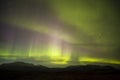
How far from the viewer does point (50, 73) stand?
355 cm

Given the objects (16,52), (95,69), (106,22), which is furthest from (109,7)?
(16,52)

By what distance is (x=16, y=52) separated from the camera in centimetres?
436

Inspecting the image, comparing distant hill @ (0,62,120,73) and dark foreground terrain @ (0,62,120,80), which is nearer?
dark foreground terrain @ (0,62,120,80)

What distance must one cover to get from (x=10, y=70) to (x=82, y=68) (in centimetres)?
121

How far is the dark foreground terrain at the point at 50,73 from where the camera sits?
3.31 meters

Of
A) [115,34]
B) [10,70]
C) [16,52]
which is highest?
[115,34]

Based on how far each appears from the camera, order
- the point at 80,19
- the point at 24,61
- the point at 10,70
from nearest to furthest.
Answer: the point at 10,70, the point at 24,61, the point at 80,19

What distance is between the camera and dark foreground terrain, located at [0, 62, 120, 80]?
331 centimetres

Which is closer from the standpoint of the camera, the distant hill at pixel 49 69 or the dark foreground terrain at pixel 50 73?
the dark foreground terrain at pixel 50 73

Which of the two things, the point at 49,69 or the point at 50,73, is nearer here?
the point at 50,73

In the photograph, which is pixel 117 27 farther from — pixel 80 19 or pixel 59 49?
pixel 59 49

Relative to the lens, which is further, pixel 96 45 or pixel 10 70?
pixel 96 45

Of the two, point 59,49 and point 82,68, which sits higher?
point 59,49

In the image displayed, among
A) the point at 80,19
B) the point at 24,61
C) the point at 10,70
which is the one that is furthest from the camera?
the point at 80,19
